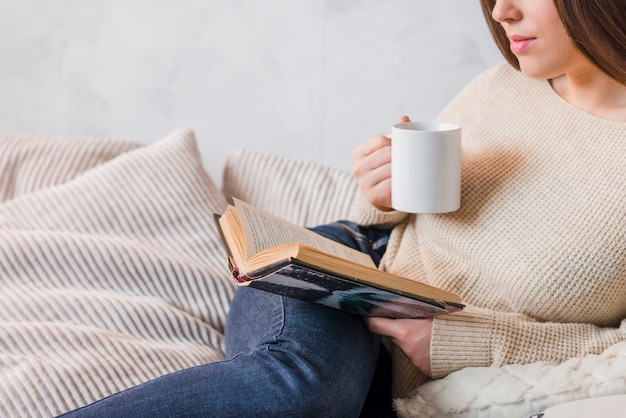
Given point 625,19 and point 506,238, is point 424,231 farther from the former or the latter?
point 625,19

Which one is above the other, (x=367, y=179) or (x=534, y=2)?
(x=534, y=2)

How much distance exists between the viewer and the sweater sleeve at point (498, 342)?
1.05 m

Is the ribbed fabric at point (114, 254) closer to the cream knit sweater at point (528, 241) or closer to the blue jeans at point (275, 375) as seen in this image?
the blue jeans at point (275, 375)

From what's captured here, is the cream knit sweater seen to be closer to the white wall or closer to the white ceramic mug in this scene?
the white ceramic mug

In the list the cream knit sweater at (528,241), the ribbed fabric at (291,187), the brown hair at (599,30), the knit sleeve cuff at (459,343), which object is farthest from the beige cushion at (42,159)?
the brown hair at (599,30)

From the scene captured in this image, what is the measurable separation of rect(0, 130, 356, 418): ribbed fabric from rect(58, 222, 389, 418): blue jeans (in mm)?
195

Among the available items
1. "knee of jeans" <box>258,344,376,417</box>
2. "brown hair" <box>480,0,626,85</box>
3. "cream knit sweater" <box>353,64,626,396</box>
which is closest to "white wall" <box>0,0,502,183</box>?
"cream knit sweater" <box>353,64,626,396</box>

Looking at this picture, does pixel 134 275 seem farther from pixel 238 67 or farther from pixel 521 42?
pixel 521 42

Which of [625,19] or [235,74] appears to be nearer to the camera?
[625,19]

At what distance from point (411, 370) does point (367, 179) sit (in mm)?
290

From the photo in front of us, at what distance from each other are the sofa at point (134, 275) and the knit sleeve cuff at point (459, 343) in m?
0.02

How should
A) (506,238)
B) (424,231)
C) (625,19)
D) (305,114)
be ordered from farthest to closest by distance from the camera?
1. (305,114)
2. (424,231)
3. (506,238)
4. (625,19)

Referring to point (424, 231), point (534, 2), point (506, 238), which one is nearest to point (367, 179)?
point (424, 231)

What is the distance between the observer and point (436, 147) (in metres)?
1.06
